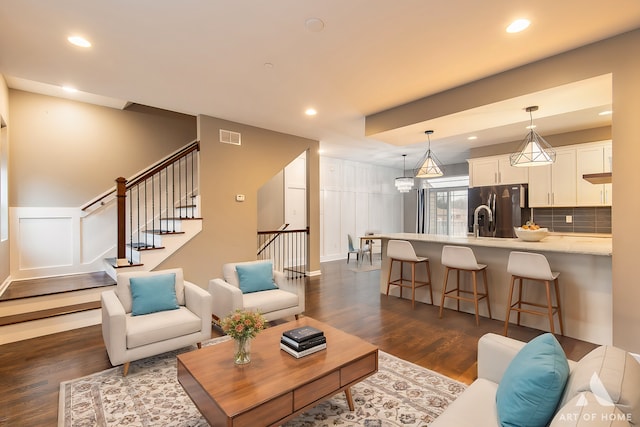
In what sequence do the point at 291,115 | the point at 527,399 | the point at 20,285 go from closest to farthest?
the point at 527,399 < the point at 20,285 < the point at 291,115

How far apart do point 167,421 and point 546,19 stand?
13.5 ft

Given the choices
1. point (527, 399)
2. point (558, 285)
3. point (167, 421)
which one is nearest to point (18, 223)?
point (167, 421)

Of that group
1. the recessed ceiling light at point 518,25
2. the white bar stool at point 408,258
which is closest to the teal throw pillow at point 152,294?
the white bar stool at point 408,258

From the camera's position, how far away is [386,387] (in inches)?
97.0

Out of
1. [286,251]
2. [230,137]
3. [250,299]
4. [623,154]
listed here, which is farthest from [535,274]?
[286,251]

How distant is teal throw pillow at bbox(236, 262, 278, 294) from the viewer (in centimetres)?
374

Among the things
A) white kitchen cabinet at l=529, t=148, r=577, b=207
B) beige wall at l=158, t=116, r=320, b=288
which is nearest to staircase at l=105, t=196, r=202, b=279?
beige wall at l=158, t=116, r=320, b=288

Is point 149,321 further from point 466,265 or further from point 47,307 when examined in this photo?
point 466,265

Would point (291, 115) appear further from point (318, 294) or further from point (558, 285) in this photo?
point (558, 285)

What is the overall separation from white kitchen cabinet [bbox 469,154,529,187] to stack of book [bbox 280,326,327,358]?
6.09m

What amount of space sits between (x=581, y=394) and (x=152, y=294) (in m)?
3.24

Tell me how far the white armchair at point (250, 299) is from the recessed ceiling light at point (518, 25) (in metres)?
3.41

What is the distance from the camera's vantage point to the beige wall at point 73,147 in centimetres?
446

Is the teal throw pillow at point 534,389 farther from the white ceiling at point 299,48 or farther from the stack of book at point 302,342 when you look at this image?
the white ceiling at point 299,48
